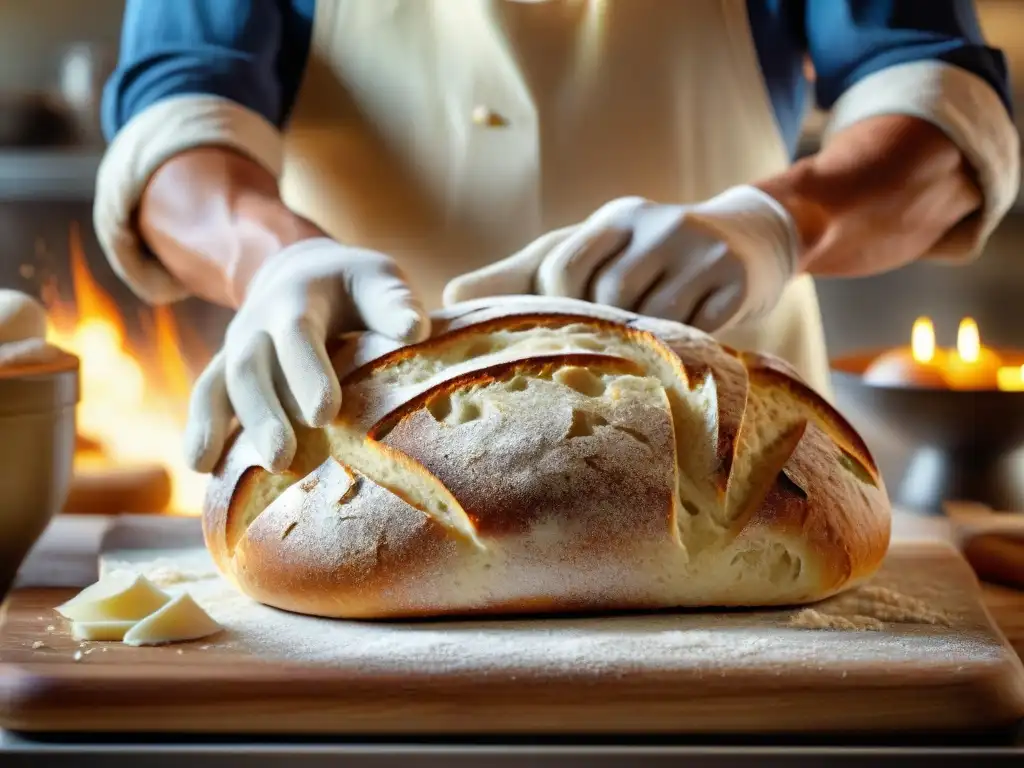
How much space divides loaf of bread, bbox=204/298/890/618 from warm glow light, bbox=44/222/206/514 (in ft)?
7.11

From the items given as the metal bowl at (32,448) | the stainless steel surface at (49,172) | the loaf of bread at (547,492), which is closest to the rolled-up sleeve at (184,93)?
the metal bowl at (32,448)

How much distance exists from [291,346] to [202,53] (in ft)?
2.26

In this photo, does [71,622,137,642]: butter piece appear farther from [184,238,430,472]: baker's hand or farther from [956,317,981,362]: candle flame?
[956,317,981,362]: candle flame

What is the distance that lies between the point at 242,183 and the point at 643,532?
817 millimetres

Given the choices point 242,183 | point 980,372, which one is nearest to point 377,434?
point 242,183

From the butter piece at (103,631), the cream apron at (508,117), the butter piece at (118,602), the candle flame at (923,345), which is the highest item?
the cream apron at (508,117)

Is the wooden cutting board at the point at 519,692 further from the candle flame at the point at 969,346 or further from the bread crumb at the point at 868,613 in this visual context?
the candle flame at the point at 969,346

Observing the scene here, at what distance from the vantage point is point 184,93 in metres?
1.51

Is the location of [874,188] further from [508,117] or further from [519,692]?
[519,692]

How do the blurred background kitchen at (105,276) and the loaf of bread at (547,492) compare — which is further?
the blurred background kitchen at (105,276)

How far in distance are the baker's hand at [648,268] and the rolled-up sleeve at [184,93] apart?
48cm

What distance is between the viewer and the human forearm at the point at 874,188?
1.47 meters

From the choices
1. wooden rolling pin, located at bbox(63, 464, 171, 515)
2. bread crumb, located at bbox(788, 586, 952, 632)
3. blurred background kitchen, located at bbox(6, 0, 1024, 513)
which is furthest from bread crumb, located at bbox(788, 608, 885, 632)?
blurred background kitchen, located at bbox(6, 0, 1024, 513)

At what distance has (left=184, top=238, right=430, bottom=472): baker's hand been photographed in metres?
0.99
